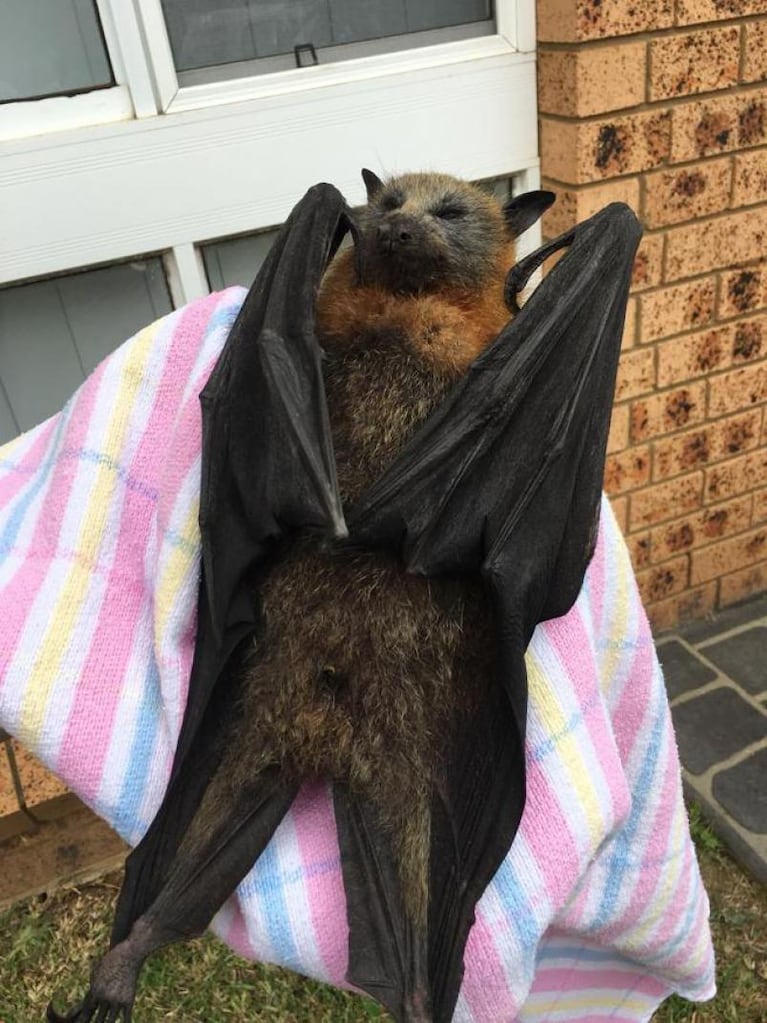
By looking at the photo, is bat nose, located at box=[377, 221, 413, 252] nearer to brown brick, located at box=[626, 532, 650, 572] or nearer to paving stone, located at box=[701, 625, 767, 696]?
brown brick, located at box=[626, 532, 650, 572]

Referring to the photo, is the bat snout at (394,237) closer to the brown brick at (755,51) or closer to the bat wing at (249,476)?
the bat wing at (249,476)

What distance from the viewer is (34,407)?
189cm

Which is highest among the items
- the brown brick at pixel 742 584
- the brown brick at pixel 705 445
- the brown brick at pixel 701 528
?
the brown brick at pixel 705 445

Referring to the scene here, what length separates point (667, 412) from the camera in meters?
2.45

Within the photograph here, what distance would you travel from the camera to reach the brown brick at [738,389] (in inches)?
98.7

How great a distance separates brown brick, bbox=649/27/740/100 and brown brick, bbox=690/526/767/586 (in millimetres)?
1427

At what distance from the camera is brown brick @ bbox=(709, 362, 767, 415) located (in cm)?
251

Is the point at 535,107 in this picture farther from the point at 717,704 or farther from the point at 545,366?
the point at 717,704

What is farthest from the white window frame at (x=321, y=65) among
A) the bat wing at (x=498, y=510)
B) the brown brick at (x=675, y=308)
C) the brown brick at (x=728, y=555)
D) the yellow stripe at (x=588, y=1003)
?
the yellow stripe at (x=588, y=1003)

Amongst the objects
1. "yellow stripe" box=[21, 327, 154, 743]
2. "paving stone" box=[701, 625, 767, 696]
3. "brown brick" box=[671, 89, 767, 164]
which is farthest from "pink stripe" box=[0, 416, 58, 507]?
"paving stone" box=[701, 625, 767, 696]

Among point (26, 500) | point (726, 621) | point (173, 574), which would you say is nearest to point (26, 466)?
point (26, 500)

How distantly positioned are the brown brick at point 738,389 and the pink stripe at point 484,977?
1926 mm

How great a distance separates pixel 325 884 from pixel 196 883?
0.54ft

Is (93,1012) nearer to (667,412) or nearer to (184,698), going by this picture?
(184,698)
